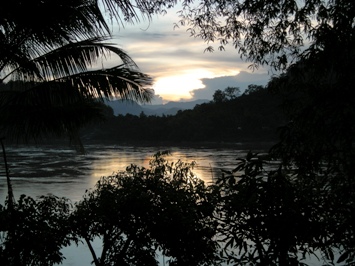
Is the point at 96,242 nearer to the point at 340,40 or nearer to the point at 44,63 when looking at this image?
the point at 44,63

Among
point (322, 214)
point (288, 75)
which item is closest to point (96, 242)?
point (288, 75)

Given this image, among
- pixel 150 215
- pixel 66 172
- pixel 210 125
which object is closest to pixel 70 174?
pixel 66 172

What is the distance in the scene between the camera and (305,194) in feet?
11.8

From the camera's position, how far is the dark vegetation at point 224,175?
3652mm

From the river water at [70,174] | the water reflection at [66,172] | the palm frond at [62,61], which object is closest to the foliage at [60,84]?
the palm frond at [62,61]

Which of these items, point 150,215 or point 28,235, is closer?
point 28,235

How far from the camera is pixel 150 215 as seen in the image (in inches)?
277

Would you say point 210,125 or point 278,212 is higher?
point 210,125

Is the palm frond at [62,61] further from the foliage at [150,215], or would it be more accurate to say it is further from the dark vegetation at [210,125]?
the dark vegetation at [210,125]

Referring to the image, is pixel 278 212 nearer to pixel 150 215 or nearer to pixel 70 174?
pixel 150 215

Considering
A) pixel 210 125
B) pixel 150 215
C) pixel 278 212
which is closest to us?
pixel 278 212

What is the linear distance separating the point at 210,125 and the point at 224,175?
5488 cm

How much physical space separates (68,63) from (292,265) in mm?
3926

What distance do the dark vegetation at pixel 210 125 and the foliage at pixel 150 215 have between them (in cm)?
3921
